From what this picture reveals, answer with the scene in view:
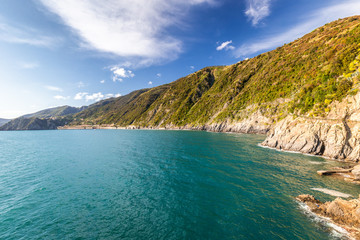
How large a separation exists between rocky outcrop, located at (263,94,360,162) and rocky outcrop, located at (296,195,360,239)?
954 inches

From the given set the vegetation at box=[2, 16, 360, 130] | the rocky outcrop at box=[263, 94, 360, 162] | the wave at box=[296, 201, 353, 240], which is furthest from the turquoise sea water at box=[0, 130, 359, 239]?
the vegetation at box=[2, 16, 360, 130]

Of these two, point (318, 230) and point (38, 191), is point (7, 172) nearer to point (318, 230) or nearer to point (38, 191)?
point (38, 191)

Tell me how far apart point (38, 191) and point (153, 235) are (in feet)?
61.4

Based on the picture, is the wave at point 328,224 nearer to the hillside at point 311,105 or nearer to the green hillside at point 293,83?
the hillside at point 311,105

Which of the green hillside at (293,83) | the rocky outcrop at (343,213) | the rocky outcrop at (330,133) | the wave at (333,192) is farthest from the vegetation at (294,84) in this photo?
the rocky outcrop at (343,213)

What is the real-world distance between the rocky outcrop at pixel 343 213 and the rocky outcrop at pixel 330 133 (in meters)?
24.2

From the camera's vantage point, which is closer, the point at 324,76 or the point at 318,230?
the point at 318,230

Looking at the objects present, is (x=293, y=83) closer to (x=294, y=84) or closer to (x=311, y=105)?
(x=294, y=84)

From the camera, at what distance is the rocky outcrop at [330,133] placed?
29.3m

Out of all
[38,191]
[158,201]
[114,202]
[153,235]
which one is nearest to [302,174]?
[158,201]

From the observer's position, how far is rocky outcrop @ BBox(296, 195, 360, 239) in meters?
11.5

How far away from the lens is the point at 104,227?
12.4 m

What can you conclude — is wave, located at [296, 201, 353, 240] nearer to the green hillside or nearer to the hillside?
the hillside

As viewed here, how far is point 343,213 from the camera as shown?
41.2 feet
